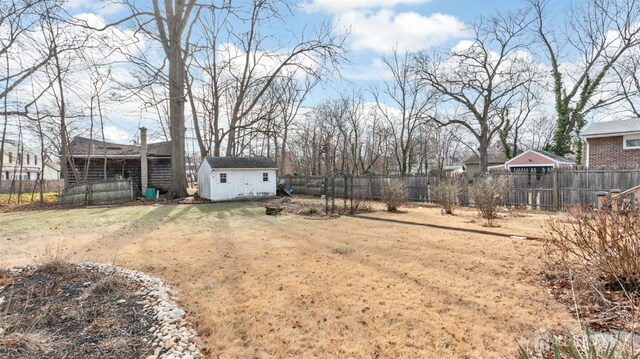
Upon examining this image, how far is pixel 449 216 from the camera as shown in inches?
465

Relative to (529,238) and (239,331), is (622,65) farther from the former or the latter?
(239,331)

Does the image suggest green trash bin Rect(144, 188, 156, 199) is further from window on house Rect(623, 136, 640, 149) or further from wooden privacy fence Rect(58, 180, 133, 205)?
window on house Rect(623, 136, 640, 149)

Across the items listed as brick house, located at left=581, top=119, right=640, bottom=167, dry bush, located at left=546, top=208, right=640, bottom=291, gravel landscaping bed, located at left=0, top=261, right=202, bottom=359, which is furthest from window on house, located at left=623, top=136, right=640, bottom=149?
gravel landscaping bed, located at left=0, top=261, right=202, bottom=359

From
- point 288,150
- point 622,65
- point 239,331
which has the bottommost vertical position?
point 239,331

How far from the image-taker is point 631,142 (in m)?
16.6

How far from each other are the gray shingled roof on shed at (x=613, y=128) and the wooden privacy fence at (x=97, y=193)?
25.4 metres

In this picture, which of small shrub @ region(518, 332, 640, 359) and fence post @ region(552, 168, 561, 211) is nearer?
small shrub @ region(518, 332, 640, 359)

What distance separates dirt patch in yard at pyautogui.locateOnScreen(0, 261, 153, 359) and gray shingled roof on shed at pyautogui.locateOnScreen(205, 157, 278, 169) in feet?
47.5

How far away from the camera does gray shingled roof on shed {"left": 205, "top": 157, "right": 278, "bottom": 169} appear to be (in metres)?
19.6

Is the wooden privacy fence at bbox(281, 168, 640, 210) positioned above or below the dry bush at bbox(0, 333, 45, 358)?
above

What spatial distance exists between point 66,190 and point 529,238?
20832 millimetres

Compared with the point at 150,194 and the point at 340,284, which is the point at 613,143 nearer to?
the point at 340,284

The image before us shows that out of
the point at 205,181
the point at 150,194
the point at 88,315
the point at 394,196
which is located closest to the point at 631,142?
the point at 394,196

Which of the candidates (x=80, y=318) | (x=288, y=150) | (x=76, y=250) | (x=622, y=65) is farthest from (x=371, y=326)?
(x=288, y=150)
